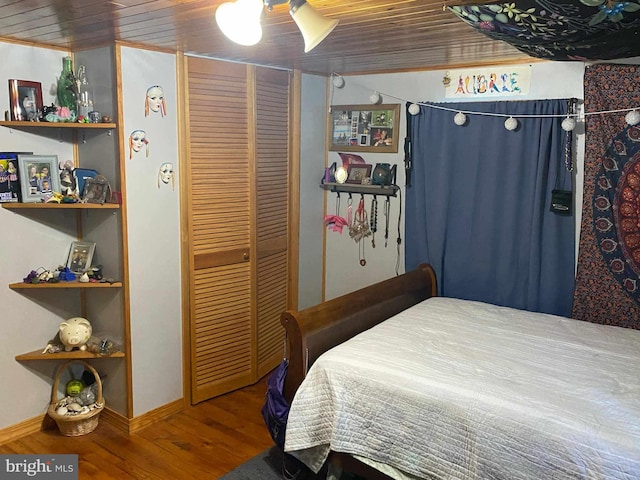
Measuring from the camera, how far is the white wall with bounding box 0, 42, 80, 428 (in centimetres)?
303

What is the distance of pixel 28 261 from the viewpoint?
3160mm

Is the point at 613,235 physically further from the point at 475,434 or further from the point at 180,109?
the point at 180,109

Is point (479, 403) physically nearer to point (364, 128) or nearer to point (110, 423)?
point (110, 423)

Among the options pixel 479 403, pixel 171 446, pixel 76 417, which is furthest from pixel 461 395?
pixel 76 417

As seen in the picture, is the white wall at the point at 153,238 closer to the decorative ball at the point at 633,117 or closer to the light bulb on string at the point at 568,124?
the light bulb on string at the point at 568,124

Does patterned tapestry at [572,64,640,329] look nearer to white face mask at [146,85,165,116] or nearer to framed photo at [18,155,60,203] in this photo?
white face mask at [146,85,165,116]

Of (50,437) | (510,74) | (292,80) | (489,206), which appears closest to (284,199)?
(292,80)

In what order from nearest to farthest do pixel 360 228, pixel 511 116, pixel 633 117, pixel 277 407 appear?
pixel 277 407
pixel 633 117
pixel 511 116
pixel 360 228

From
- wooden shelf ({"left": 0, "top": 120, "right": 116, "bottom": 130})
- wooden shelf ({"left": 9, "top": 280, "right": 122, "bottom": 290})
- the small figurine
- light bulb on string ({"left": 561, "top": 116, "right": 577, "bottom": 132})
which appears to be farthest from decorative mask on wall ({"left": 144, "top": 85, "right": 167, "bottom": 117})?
light bulb on string ({"left": 561, "top": 116, "right": 577, "bottom": 132})

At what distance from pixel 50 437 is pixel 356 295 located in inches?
75.5

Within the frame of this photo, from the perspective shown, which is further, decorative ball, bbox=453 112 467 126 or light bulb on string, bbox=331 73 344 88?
light bulb on string, bbox=331 73 344 88

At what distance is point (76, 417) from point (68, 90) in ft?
5.89

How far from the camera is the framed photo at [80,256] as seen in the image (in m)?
3.25

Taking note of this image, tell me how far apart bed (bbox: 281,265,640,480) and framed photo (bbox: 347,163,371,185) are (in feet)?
3.83
